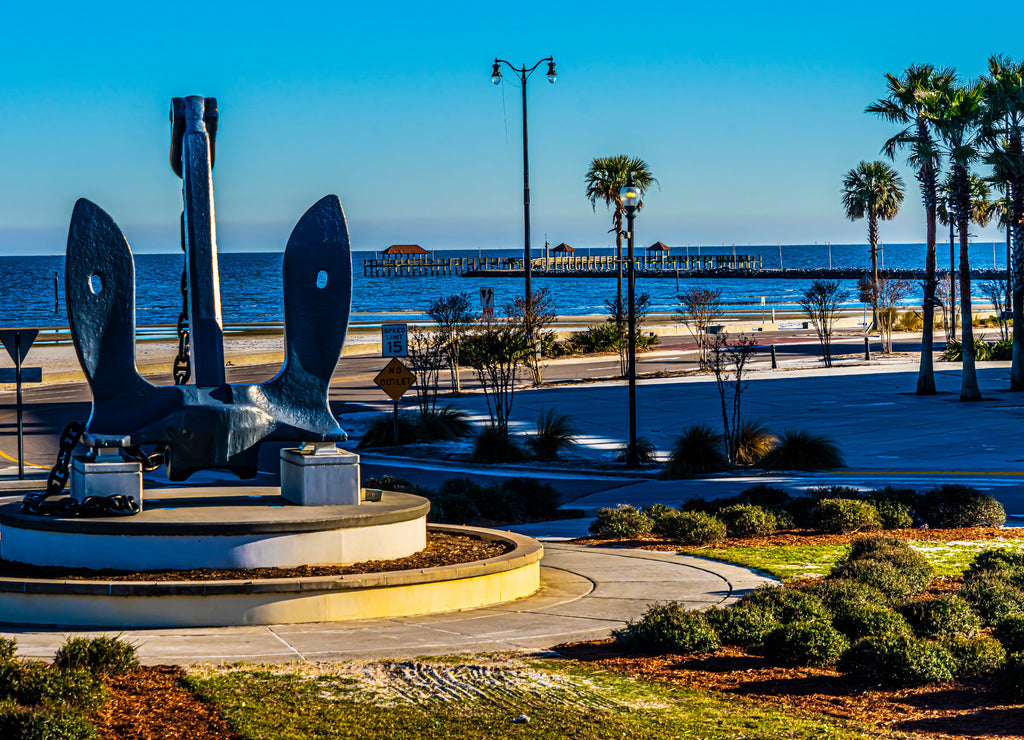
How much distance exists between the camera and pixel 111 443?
11.7m

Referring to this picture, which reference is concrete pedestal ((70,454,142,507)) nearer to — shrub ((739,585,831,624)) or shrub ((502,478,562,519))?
shrub ((739,585,831,624))

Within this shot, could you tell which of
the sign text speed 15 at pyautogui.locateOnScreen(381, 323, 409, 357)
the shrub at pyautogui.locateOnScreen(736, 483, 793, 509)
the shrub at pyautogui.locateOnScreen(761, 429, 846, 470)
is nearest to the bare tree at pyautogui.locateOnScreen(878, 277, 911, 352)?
the sign text speed 15 at pyautogui.locateOnScreen(381, 323, 409, 357)

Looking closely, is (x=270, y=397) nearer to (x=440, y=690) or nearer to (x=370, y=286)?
(x=440, y=690)

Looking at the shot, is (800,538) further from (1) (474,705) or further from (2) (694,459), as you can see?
(1) (474,705)

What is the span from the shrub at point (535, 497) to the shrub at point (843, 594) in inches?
291

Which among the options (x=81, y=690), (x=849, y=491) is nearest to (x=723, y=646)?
(x=81, y=690)

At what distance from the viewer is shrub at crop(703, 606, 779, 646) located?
31.1 feet

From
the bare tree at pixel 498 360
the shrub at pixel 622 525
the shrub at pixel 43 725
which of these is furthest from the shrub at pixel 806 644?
the bare tree at pixel 498 360

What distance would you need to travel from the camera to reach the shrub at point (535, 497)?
18203 millimetres

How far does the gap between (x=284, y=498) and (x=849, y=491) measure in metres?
8.84

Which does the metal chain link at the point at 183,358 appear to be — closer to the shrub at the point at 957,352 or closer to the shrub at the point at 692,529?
the shrub at the point at 692,529

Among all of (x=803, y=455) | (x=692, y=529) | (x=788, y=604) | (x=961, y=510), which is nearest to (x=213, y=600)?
(x=788, y=604)

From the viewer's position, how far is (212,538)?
35.6 feet

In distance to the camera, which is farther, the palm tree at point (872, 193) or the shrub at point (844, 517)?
the palm tree at point (872, 193)
